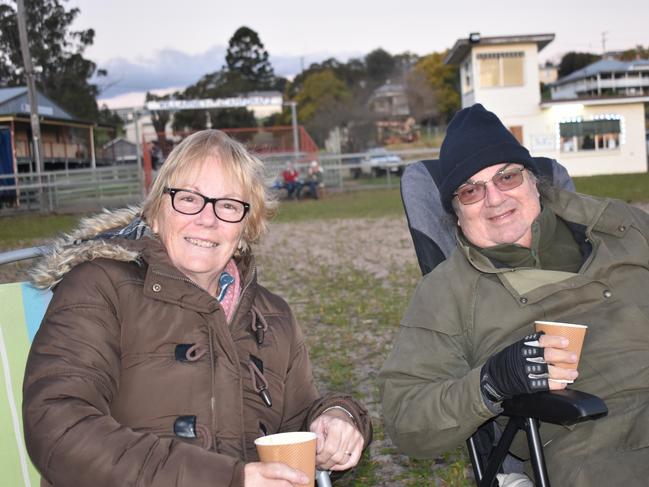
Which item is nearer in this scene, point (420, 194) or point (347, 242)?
point (420, 194)

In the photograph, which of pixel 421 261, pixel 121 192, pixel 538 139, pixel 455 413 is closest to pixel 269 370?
pixel 455 413

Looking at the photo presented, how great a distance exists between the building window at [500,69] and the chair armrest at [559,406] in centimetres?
3367

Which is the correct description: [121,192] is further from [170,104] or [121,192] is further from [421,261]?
[421,261]

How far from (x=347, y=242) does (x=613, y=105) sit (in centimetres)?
2546

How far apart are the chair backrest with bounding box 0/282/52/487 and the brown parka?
0.94 feet

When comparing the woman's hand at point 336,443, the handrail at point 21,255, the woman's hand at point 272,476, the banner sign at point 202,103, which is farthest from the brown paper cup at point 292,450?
the banner sign at point 202,103

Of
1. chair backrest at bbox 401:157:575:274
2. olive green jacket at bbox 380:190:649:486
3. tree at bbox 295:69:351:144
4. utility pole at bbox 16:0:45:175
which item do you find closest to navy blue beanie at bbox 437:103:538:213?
chair backrest at bbox 401:157:575:274

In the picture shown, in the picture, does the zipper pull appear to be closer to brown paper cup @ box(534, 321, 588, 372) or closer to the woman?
the woman

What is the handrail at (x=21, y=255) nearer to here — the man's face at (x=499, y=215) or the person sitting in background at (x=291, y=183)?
the man's face at (x=499, y=215)

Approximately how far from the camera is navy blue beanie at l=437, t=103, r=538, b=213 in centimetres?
281

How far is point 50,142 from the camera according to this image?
1467 inches

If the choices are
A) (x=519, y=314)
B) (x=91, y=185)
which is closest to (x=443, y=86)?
(x=91, y=185)

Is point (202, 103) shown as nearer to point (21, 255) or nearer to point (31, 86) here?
point (31, 86)

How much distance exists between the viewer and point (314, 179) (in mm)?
25516
